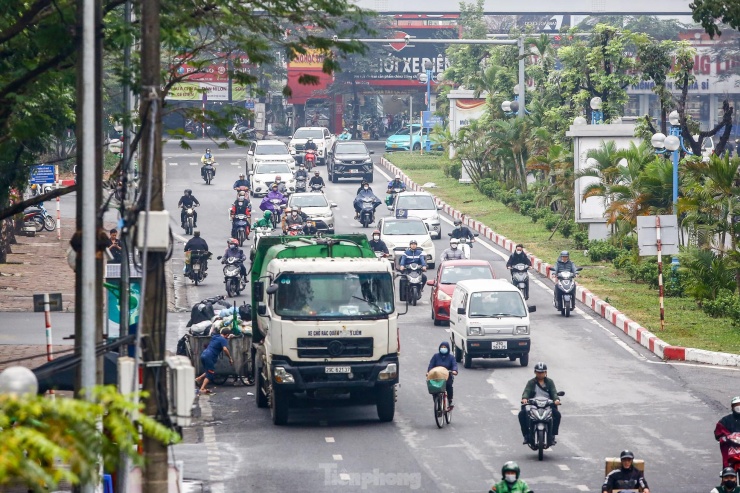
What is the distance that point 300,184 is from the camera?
190ft

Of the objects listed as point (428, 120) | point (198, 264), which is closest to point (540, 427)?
point (198, 264)

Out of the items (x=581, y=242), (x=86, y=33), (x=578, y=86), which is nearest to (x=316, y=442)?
(x=86, y=33)

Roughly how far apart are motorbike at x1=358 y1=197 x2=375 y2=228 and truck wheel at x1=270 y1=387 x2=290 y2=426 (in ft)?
84.2

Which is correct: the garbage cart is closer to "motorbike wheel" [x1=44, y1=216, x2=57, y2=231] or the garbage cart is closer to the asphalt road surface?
the asphalt road surface

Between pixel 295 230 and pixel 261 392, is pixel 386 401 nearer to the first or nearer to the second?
pixel 261 392

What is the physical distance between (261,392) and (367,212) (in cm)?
2459

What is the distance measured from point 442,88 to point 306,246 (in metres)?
60.5

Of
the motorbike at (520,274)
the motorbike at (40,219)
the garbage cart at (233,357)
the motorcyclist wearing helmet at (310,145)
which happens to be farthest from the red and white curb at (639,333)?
the motorcyclist wearing helmet at (310,145)

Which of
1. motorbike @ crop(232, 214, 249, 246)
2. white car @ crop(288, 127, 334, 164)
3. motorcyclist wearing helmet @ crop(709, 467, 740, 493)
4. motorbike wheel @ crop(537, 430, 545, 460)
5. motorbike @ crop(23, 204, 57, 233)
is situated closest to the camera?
motorcyclist wearing helmet @ crop(709, 467, 740, 493)

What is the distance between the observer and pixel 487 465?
63.0 ft

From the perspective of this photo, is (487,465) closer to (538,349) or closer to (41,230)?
(538,349)

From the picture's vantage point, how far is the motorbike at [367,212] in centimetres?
4756

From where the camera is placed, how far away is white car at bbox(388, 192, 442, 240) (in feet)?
150

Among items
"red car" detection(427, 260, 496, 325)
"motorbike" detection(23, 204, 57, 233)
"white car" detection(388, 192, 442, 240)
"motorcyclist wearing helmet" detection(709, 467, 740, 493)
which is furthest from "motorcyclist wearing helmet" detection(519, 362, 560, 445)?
"motorbike" detection(23, 204, 57, 233)
